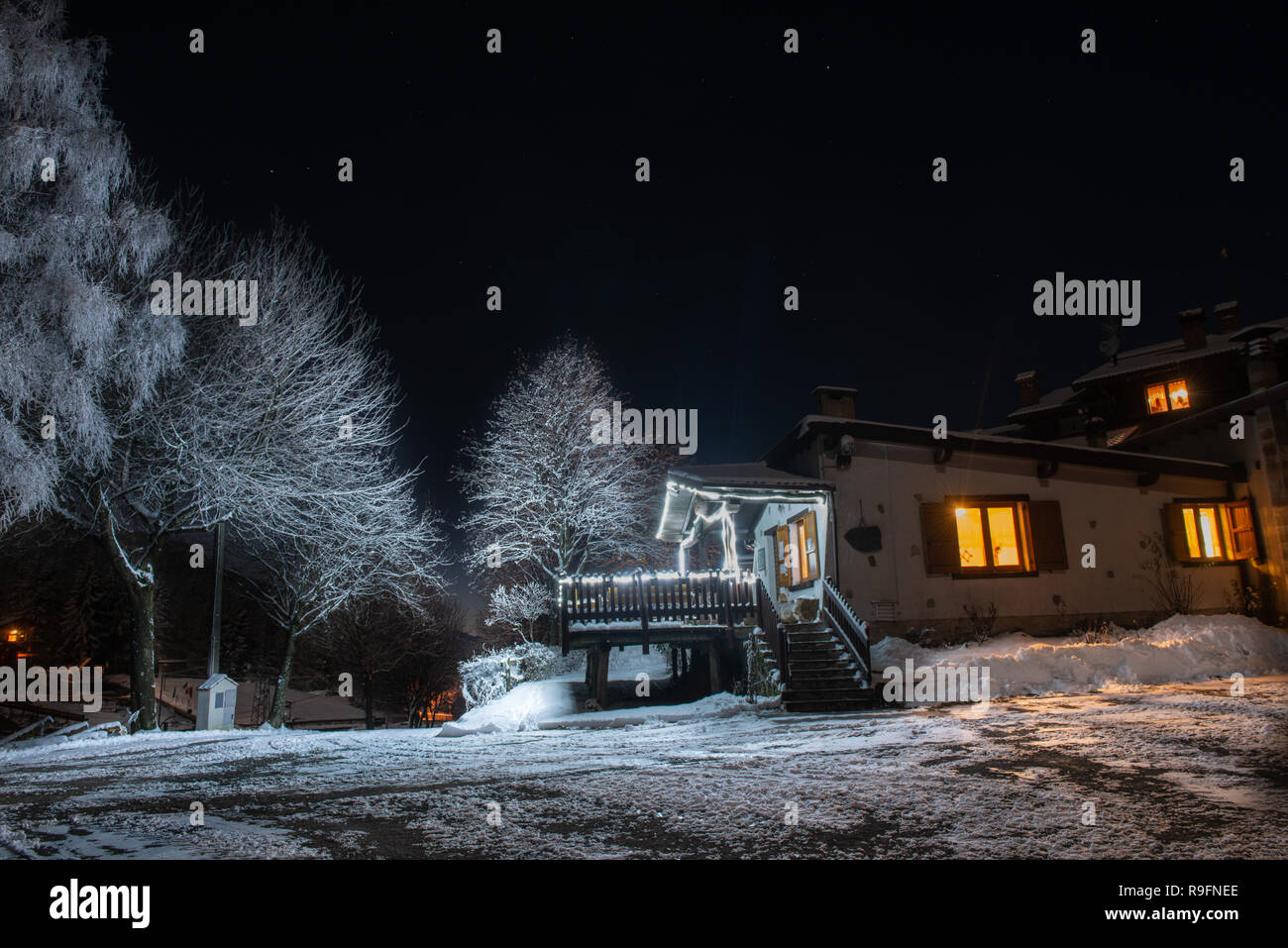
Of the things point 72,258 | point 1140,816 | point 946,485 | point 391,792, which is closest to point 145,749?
point 391,792

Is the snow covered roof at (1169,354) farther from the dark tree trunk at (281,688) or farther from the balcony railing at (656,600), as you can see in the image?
the dark tree trunk at (281,688)

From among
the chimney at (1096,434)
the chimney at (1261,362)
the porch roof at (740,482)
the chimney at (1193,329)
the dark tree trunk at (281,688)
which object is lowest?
the dark tree trunk at (281,688)

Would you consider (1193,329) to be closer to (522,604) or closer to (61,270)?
(522,604)

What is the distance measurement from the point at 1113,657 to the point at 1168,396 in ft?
48.6

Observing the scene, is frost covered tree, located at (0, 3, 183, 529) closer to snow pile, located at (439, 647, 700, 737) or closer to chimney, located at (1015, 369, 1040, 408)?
snow pile, located at (439, 647, 700, 737)

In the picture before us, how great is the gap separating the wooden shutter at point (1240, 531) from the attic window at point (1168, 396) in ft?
26.4

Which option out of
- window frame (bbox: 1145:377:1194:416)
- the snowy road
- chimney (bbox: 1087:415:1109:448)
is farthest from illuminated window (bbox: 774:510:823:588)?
window frame (bbox: 1145:377:1194:416)

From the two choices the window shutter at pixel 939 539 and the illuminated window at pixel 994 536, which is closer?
the window shutter at pixel 939 539

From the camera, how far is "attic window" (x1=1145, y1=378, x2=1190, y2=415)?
22500 millimetres

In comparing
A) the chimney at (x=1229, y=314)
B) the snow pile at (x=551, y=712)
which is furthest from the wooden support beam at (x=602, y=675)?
the chimney at (x=1229, y=314)

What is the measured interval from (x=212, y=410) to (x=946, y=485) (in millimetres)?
14882

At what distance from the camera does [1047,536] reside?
14.8 metres

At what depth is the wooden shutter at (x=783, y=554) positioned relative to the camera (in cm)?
1775
